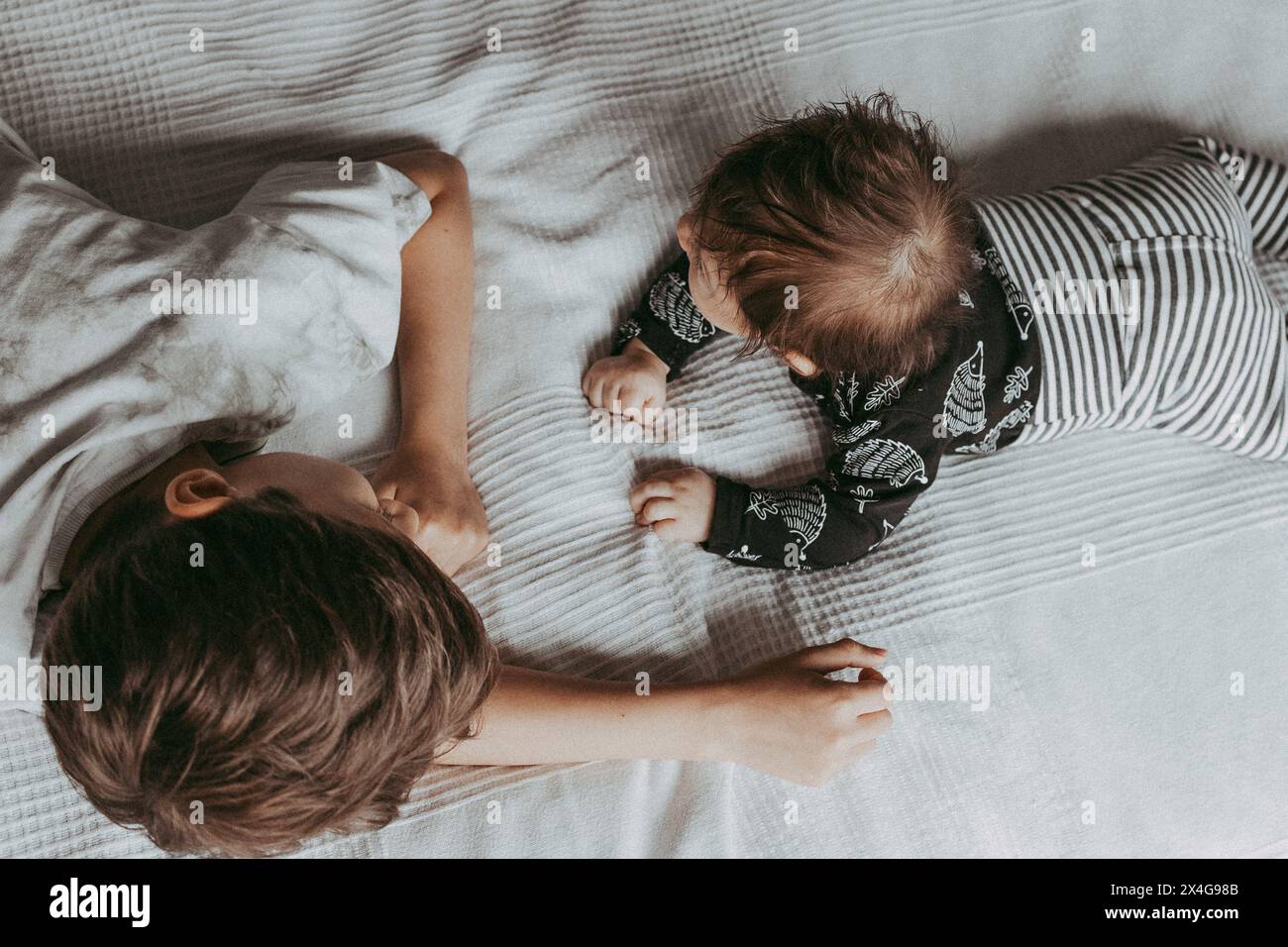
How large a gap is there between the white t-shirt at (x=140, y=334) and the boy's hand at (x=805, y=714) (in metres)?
0.41

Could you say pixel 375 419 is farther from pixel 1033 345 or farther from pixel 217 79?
pixel 1033 345

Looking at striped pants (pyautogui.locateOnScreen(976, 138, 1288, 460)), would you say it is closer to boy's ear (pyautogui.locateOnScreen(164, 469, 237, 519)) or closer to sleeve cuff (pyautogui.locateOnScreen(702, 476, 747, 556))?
sleeve cuff (pyautogui.locateOnScreen(702, 476, 747, 556))

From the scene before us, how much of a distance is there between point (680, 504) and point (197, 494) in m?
0.38

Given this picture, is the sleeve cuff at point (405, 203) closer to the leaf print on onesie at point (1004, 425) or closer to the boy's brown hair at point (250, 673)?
the boy's brown hair at point (250, 673)

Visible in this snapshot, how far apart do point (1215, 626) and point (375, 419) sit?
2.52 ft

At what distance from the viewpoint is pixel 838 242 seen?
2.29 feet

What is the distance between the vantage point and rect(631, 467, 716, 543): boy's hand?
0.81 metres

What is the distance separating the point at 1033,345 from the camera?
0.84 metres

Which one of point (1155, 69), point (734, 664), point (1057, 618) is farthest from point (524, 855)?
point (1155, 69)

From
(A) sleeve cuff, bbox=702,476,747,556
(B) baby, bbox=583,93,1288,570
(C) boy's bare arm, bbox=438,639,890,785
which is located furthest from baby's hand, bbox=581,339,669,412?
(C) boy's bare arm, bbox=438,639,890,785

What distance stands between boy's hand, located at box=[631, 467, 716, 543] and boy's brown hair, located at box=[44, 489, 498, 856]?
271mm

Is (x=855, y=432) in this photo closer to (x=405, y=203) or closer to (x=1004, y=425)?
(x=1004, y=425)

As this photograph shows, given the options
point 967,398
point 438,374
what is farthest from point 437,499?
point 967,398

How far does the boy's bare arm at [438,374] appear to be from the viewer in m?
0.77
